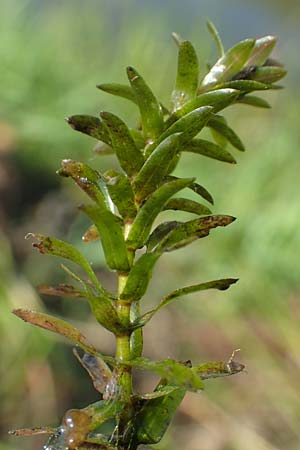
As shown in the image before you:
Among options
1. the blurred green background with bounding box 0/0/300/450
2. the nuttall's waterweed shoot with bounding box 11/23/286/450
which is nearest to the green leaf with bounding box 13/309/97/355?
the nuttall's waterweed shoot with bounding box 11/23/286/450

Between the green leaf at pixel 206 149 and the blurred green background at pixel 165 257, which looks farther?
the blurred green background at pixel 165 257

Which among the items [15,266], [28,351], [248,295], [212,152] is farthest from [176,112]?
[248,295]

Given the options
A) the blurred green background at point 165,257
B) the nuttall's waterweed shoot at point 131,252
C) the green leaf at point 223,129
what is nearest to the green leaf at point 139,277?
the nuttall's waterweed shoot at point 131,252

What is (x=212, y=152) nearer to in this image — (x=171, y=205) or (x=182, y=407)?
(x=171, y=205)

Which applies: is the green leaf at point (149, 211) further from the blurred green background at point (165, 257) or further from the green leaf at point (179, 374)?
the blurred green background at point (165, 257)

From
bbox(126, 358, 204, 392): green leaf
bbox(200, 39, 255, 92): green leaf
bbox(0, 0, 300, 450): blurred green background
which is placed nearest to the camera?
bbox(126, 358, 204, 392): green leaf

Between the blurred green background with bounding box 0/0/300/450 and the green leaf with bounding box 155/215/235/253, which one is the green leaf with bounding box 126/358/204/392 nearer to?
the green leaf with bounding box 155/215/235/253
